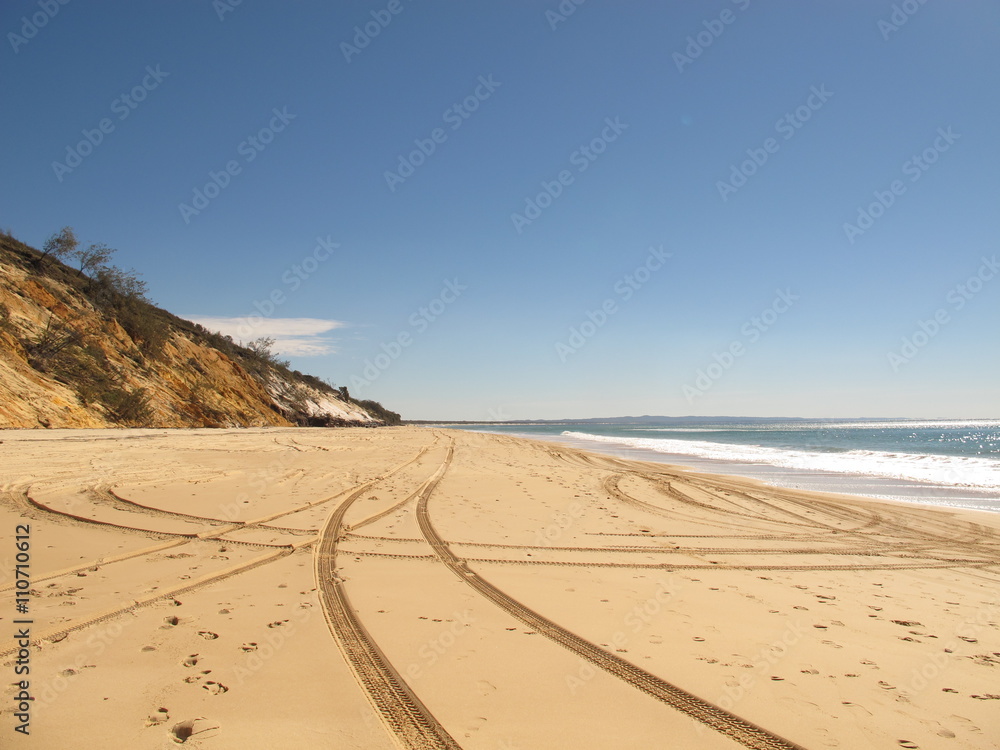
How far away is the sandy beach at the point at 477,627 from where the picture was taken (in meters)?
2.82

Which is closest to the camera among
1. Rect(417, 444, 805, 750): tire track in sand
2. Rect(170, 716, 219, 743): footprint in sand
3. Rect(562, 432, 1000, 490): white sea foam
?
Rect(170, 716, 219, 743): footprint in sand

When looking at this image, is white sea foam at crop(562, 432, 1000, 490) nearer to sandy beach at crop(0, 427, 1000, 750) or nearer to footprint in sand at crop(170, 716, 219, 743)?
sandy beach at crop(0, 427, 1000, 750)

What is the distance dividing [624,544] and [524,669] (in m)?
4.04

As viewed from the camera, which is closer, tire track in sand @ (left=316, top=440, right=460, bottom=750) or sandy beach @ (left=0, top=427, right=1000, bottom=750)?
tire track in sand @ (left=316, top=440, right=460, bottom=750)

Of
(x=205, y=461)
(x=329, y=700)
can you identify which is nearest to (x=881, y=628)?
(x=329, y=700)

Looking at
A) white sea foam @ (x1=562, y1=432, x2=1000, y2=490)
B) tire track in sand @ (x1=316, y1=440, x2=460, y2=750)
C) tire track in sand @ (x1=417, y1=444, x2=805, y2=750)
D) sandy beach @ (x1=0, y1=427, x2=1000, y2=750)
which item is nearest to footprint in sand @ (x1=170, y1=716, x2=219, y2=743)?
sandy beach @ (x1=0, y1=427, x2=1000, y2=750)

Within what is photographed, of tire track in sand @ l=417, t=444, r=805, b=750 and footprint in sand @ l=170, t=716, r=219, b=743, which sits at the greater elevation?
tire track in sand @ l=417, t=444, r=805, b=750

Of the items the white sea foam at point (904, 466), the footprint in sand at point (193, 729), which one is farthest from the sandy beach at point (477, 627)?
the white sea foam at point (904, 466)

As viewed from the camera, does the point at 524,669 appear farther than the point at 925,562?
No

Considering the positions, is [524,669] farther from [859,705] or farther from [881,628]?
[881,628]

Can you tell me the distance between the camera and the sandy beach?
2818 mm

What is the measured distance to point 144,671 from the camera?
10.5 ft

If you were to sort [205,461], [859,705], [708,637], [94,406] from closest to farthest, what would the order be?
[859,705] → [708,637] → [205,461] → [94,406]

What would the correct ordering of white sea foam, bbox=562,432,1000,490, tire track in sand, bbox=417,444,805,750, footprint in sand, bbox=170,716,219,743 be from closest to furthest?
footprint in sand, bbox=170,716,219,743 < tire track in sand, bbox=417,444,805,750 < white sea foam, bbox=562,432,1000,490
